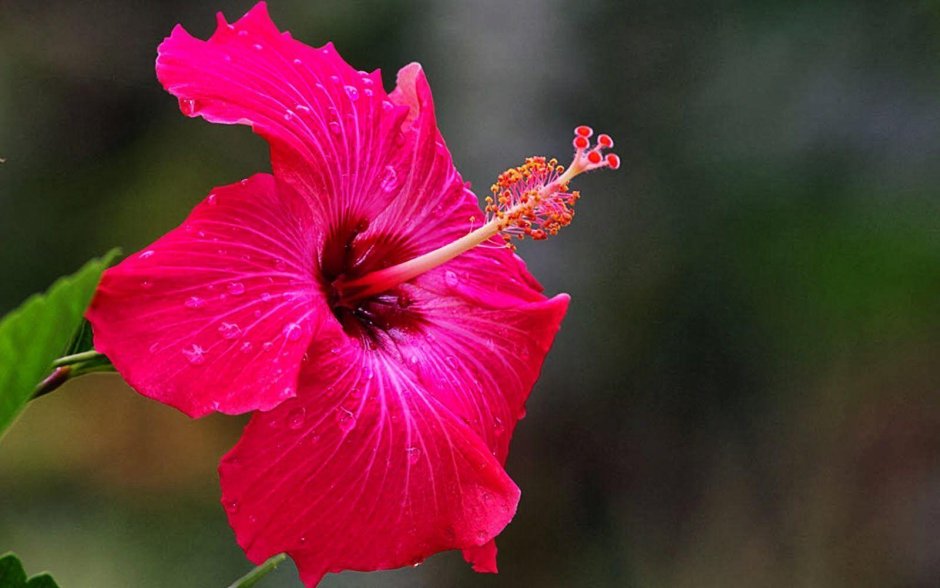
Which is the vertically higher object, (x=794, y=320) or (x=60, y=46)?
(x=60, y=46)

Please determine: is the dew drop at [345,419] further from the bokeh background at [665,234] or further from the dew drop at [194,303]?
the bokeh background at [665,234]

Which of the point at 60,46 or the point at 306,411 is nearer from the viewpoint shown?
the point at 306,411

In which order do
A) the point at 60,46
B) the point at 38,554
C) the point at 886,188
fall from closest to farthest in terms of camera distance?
the point at 38,554 < the point at 886,188 < the point at 60,46

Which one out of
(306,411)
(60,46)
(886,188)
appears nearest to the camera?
(306,411)

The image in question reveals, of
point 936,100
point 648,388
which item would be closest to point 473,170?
point 648,388

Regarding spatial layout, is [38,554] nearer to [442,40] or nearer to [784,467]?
[442,40]

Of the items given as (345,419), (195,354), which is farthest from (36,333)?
(345,419)

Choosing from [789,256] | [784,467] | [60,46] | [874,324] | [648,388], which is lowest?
[784,467]

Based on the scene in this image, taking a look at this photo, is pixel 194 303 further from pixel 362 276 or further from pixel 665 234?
pixel 665 234

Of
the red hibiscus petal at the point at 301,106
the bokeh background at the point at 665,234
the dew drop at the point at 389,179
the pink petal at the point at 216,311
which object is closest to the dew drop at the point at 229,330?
the pink petal at the point at 216,311
